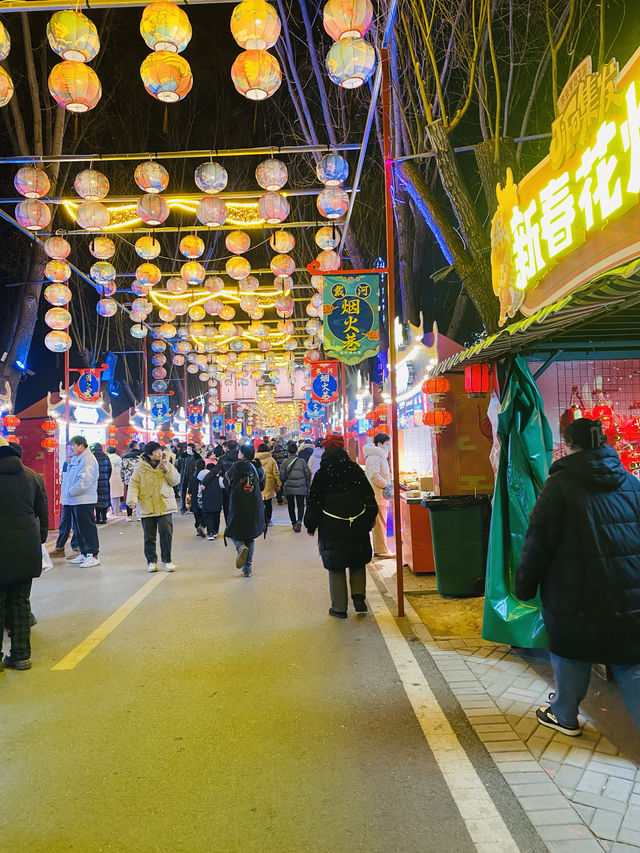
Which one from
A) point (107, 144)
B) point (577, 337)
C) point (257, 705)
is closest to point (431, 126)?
point (577, 337)

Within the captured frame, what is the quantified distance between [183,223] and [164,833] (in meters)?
19.8

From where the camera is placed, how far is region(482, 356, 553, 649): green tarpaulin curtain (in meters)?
5.41

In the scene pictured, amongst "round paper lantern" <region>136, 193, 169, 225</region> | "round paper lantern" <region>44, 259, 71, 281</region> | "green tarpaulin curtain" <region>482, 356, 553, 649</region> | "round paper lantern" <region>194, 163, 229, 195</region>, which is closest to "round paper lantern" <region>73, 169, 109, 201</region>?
"round paper lantern" <region>136, 193, 169, 225</region>

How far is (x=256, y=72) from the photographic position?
23.5 ft

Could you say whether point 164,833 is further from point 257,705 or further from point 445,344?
point 445,344

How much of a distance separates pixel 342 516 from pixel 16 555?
3.26 metres

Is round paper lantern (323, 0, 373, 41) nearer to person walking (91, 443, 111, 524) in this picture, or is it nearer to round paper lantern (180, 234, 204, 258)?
round paper lantern (180, 234, 204, 258)

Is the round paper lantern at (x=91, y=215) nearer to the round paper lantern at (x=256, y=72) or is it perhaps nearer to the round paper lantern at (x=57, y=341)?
Result: the round paper lantern at (x=256, y=72)

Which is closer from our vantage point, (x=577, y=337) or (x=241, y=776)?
(x=241, y=776)

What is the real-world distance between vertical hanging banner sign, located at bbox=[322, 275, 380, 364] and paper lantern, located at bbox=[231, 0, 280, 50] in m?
2.70

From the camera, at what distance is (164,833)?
3.01 meters

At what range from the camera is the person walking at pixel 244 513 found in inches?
363

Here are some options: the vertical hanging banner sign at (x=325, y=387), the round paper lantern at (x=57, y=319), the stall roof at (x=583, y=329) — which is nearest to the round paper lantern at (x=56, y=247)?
the round paper lantern at (x=57, y=319)

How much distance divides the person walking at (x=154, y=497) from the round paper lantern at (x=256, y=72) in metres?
5.26
